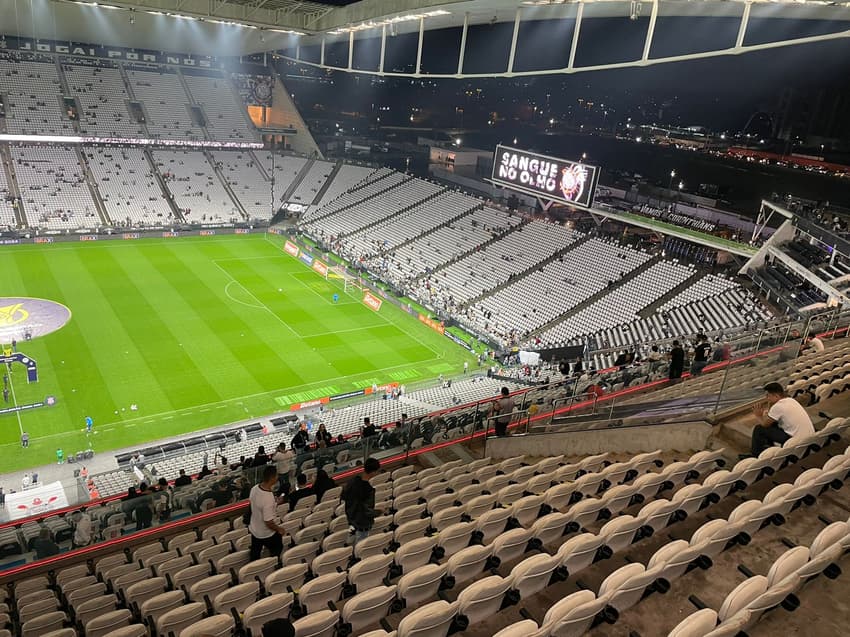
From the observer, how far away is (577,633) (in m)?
5.54

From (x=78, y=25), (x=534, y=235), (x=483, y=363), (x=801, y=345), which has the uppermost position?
(x=78, y=25)

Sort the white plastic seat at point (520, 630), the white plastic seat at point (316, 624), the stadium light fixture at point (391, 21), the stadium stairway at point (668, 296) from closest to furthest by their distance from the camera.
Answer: the white plastic seat at point (520, 630)
the white plastic seat at point (316, 624)
the stadium light fixture at point (391, 21)
the stadium stairway at point (668, 296)

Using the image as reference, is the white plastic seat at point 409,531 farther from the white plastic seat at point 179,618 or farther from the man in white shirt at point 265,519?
the white plastic seat at point 179,618

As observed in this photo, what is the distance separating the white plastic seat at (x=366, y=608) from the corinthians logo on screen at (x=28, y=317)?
105 feet

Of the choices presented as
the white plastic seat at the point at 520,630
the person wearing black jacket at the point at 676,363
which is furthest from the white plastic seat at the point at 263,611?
the person wearing black jacket at the point at 676,363

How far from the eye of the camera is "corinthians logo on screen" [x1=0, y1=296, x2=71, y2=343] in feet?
106

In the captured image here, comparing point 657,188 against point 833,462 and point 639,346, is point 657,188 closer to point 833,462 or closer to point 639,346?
point 639,346

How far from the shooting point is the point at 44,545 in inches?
423

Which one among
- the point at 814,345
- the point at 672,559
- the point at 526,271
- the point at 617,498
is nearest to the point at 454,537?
the point at 617,498

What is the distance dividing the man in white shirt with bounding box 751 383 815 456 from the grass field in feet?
73.4

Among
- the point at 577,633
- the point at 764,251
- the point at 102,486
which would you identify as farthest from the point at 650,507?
the point at 764,251

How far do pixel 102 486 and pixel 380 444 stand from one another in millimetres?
10580

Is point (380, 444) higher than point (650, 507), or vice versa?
point (650, 507)

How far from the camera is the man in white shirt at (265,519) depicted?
827 cm
